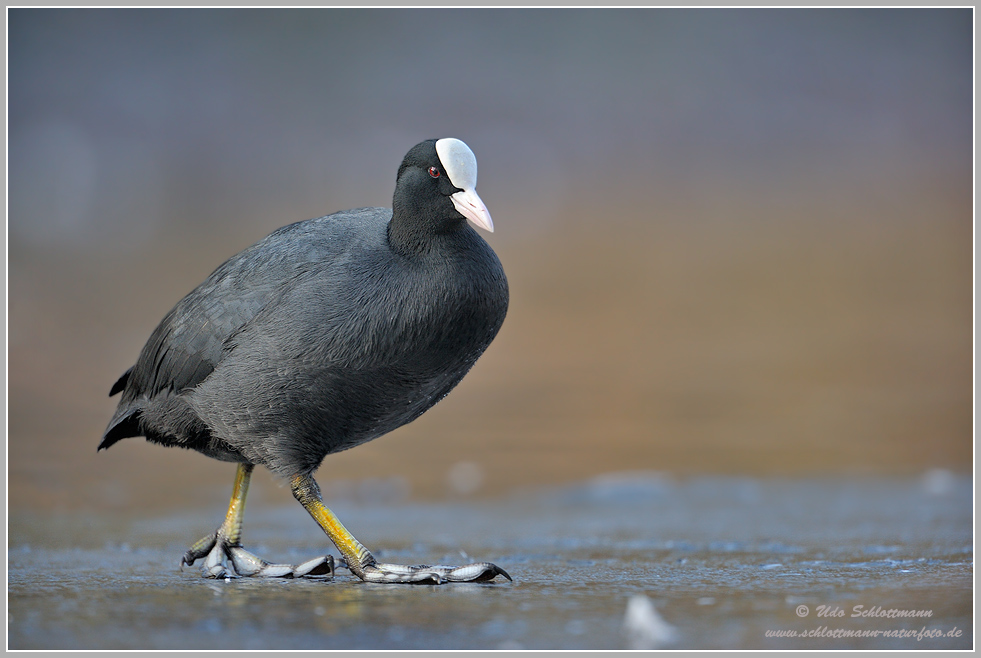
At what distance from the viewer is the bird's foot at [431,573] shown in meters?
3.15

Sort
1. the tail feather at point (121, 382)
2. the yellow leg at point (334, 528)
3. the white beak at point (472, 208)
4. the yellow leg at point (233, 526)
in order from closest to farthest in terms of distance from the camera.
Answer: the white beak at point (472, 208), the yellow leg at point (334, 528), the yellow leg at point (233, 526), the tail feather at point (121, 382)

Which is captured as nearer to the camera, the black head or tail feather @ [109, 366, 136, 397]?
the black head

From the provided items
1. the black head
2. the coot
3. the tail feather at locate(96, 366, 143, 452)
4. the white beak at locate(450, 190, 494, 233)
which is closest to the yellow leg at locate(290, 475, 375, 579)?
the coot

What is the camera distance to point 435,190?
10.5ft

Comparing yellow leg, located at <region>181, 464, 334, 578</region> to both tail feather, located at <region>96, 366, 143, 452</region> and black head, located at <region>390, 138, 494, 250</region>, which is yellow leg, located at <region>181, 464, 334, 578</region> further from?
black head, located at <region>390, 138, 494, 250</region>

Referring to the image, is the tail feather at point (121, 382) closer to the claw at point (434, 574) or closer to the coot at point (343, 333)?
→ the coot at point (343, 333)

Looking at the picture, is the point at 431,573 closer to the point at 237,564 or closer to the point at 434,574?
the point at 434,574

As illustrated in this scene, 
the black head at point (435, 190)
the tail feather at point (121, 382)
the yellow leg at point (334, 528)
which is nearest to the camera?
the black head at point (435, 190)

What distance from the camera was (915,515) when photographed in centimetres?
463

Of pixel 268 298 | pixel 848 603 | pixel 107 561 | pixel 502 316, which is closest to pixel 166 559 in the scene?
pixel 107 561

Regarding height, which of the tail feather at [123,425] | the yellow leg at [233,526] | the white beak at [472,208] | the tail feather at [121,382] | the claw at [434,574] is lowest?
the claw at [434,574]

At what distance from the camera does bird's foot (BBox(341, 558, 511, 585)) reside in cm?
315

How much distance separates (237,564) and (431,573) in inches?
31.4

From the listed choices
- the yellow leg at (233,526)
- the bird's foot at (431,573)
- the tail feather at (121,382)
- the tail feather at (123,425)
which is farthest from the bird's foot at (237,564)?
the tail feather at (121,382)
